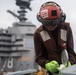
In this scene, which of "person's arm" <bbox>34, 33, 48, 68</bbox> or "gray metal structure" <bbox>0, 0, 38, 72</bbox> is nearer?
"person's arm" <bbox>34, 33, 48, 68</bbox>

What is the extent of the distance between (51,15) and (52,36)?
10.7 inches

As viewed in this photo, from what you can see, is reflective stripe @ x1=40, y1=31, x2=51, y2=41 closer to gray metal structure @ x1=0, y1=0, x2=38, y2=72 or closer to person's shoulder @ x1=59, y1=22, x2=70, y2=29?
person's shoulder @ x1=59, y1=22, x2=70, y2=29

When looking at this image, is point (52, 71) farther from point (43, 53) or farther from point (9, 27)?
point (9, 27)

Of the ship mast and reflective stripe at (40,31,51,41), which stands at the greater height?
reflective stripe at (40,31,51,41)

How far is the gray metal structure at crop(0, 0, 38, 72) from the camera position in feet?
200

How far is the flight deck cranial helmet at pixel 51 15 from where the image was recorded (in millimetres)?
2566

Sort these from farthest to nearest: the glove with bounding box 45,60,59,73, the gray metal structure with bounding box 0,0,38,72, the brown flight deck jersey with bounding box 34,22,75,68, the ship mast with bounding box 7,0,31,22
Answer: the ship mast with bounding box 7,0,31,22, the gray metal structure with bounding box 0,0,38,72, the brown flight deck jersey with bounding box 34,22,75,68, the glove with bounding box 45,60,59,73

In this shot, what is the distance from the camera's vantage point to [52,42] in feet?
9.00

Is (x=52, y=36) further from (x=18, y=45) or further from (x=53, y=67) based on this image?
(x=18, y=45)

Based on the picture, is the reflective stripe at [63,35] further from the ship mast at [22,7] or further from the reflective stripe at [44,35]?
the ship mast at [22,7]

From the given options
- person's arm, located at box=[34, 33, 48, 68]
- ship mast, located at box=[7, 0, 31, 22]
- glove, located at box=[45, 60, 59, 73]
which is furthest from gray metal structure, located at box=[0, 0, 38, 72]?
glove, located at box=[45, 60, 59, 73]

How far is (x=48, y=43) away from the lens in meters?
2.76

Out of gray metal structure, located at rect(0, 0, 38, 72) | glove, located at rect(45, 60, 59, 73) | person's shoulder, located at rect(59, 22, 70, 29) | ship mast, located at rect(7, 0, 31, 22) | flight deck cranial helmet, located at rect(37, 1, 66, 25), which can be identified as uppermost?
flight deck cranial helmet, located at rect(37, 1, 66, 25)

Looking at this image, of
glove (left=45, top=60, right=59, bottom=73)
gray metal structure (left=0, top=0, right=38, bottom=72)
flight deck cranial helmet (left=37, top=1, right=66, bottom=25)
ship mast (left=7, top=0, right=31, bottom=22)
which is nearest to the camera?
glove (left=45, top=60, right=59, bottom=73)
